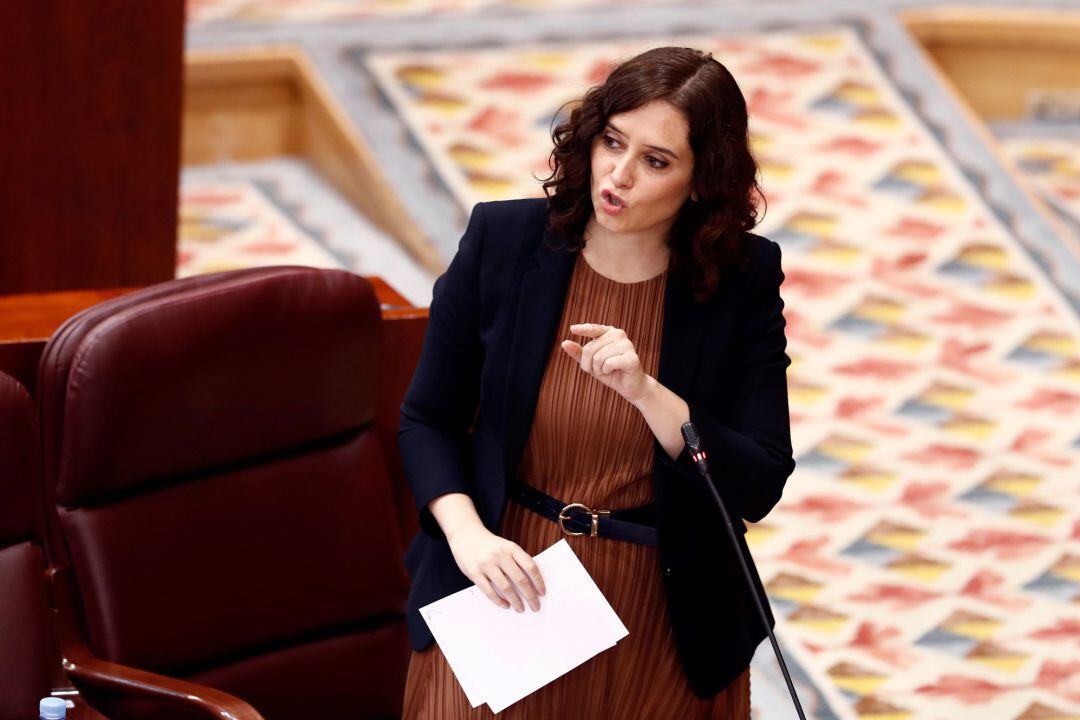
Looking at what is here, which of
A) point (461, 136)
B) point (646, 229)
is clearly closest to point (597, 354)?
point (646, 229)

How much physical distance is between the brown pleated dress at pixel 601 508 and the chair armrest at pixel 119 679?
0.28 m

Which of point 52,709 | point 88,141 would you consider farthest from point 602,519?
point 88,141

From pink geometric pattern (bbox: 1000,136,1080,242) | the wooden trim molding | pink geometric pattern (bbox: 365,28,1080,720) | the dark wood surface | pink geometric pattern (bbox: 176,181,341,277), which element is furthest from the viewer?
pink geometric pattern (bbox: 1000,136,1080,242)

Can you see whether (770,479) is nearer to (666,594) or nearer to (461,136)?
(666,594)

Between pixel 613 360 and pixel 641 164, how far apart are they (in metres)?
0.22

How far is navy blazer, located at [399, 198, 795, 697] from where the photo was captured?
5.60 ft

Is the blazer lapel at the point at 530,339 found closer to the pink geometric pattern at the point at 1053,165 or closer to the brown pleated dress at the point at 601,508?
the brown pleated dress at the point at 601,508

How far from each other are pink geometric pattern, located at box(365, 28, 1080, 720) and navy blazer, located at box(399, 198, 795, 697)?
1.16 metres


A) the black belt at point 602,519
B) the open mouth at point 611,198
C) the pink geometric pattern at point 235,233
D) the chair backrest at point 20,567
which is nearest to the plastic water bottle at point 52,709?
the chair backrest at point 20,567

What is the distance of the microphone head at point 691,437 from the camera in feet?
5.22

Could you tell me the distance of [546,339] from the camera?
1.71 metres

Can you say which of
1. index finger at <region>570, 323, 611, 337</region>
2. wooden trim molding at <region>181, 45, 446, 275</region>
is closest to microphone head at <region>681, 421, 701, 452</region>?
index finger at <region>570, 323, 611, 337</region>

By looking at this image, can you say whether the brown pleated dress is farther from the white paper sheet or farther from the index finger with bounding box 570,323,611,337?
the index finger with bounding box 570,323,611,337

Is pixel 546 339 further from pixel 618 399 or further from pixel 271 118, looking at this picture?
pixel 271 118
